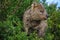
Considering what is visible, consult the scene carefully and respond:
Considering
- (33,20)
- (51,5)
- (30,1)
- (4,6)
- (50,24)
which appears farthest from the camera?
(51,5)

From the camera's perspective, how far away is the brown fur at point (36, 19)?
22.0ft

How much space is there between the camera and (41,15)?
6684mm

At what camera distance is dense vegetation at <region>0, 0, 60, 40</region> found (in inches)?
220

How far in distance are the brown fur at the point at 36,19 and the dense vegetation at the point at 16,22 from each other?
0.15m

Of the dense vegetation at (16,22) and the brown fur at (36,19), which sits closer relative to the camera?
the dense vegetation at (16,22)

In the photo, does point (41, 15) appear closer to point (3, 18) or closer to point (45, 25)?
point (45, 25)

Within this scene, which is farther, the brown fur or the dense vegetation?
the brown fur

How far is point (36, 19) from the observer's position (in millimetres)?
6684

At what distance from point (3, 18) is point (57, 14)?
160 cm

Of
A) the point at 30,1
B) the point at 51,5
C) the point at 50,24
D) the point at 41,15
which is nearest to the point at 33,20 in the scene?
the point at 41,15

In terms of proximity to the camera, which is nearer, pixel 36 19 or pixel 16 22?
pixel 36 19

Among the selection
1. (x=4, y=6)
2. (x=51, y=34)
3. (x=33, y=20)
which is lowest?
(x=51, y=34)

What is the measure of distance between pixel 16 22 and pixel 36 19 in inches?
18.8

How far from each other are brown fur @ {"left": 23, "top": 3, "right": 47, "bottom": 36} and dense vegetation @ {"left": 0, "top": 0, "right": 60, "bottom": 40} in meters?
0.15
